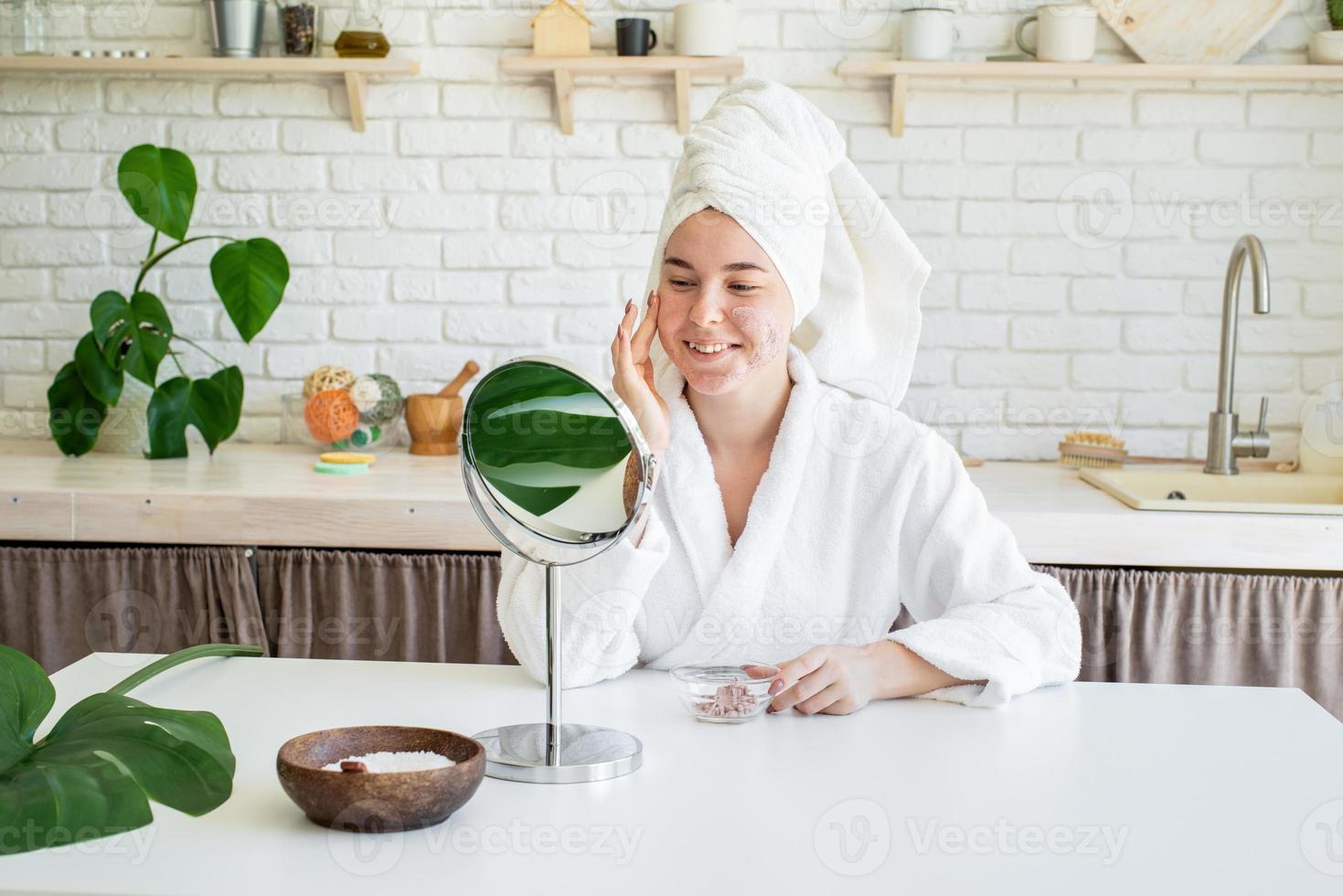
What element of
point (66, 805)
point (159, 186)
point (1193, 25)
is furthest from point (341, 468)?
point (1193, 25)

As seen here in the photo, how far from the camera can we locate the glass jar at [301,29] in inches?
115

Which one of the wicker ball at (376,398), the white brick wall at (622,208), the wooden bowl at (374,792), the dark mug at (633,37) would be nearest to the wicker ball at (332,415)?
the wicker ball at (376,398)

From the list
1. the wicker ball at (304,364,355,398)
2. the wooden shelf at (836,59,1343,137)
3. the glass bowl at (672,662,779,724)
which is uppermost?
the wooden shelf at (836,59,1343,137)

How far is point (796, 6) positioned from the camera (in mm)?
2939

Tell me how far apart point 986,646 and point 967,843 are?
1.39 ft

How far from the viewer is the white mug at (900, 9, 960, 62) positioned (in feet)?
9.29

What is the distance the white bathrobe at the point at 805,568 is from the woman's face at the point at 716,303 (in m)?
0.15

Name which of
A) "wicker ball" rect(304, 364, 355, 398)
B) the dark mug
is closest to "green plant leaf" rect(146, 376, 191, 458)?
"wicker ball" rect(304, 364, 355, 398)

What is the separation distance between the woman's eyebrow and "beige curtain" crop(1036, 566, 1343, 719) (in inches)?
40.2

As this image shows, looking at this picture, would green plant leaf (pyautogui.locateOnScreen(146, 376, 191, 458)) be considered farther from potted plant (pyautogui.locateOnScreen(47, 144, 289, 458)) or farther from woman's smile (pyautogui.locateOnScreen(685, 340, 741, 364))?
woman's smile (pyautogui.locateOnScreen(685, 340, 741, 364))

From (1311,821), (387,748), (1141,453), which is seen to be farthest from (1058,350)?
(387,748)

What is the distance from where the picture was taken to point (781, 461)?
1683mm

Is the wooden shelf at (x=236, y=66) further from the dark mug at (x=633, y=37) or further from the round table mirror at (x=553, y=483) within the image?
the round table mirror at (x=553, y=483)

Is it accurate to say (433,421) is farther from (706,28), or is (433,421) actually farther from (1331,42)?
(1331,42)
